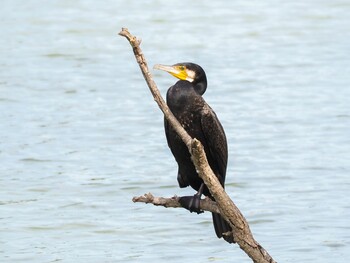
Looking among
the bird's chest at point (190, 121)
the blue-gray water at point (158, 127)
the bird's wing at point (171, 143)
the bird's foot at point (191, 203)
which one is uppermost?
the bird's chest at point (190, 121)

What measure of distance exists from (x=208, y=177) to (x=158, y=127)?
22.2 ft

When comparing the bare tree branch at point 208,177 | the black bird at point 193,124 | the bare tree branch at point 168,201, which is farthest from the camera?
the black bird at point 193,124

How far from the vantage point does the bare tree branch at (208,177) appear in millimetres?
6047

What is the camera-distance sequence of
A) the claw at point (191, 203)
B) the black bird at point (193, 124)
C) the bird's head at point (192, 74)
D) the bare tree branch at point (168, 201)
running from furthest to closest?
the bird's head at point (192, 74)
the black bird at point (193, 124)
the claw at point (191, 203)
the bare tree branch at point (168, 201)

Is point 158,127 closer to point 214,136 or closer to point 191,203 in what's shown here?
point 214,136

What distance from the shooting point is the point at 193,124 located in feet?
23.9

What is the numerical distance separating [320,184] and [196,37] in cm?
567

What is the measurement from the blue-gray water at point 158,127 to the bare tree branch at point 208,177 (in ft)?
9.05

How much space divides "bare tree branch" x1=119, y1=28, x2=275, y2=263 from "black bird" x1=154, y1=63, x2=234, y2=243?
0.58m

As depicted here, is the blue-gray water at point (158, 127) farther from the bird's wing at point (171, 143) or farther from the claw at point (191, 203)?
the claw at point (191, 203)

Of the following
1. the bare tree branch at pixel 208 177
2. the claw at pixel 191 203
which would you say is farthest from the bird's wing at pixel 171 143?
the bare tree branch at pixel 208 177

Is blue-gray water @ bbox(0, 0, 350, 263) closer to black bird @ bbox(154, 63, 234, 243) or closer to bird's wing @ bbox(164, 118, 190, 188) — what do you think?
bird's wing @ bbox(164, 118, 190, 188)

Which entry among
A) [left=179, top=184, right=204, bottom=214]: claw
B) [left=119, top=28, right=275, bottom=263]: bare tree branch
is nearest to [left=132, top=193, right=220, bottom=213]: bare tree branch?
[left=179, top=184, right=204, bottom=214]: claw

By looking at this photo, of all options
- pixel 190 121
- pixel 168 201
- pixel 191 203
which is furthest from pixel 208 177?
pixel 190 121
